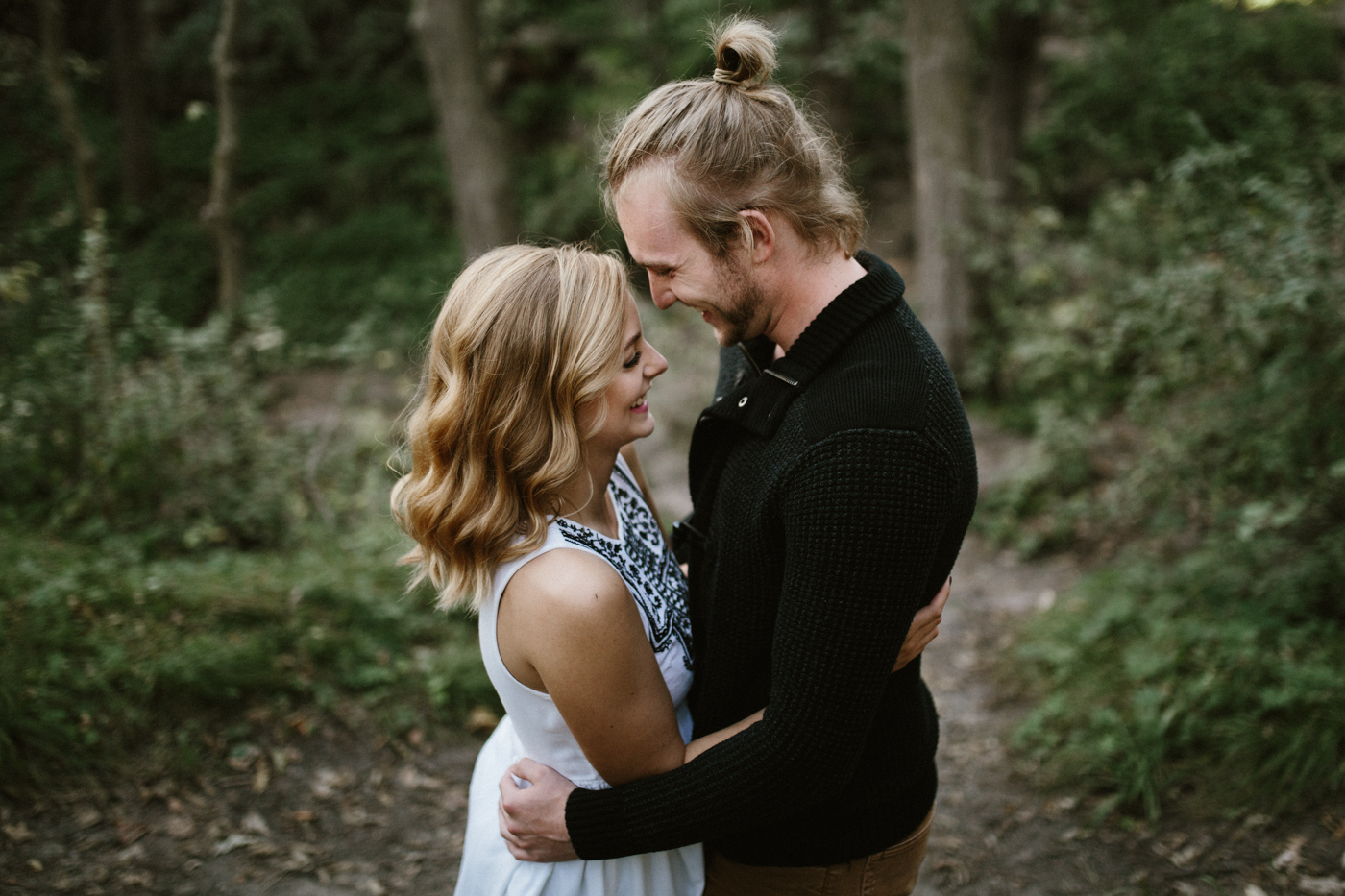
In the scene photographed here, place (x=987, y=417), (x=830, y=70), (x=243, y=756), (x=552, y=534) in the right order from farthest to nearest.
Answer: (x=830, y=70), (x=987, y=417), (x=243, y=756), (x=552, y=534)

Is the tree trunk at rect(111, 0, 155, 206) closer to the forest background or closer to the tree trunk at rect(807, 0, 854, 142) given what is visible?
the forest background

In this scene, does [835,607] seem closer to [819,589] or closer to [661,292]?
[819,589]

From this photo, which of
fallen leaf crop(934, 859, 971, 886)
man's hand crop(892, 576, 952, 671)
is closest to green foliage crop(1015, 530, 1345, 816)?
fallen leaf crop(934, 859, 971, 886)

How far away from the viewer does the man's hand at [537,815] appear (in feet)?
5.69

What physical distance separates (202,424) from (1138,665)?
522 cm

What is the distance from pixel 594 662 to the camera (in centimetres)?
156

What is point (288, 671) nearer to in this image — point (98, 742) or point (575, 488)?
point (98, 742)

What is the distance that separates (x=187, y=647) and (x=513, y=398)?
2.75 meters

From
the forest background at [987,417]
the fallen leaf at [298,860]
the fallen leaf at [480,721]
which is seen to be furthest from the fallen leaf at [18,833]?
the fallen leaf at [480,721]

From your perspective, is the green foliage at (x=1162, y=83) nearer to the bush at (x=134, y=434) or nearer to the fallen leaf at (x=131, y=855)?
the bush at (x=134, y=434)

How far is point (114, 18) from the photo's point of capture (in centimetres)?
1329

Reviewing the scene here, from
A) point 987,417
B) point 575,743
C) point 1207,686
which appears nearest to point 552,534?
point 575,743

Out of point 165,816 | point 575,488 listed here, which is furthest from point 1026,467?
point 165,816

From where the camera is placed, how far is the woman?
159 cm
